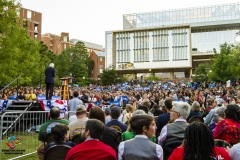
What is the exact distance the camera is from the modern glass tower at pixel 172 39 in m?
84.4

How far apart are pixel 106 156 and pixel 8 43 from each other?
636 inches

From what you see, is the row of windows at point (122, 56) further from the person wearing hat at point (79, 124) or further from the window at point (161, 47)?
the person wearing hat at point (79, 124)

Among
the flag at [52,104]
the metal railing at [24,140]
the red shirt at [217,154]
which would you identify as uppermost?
the red shirt at [217,154]

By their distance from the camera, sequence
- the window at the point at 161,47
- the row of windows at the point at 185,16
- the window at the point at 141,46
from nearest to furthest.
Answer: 1. the window at the point at 161,47
2. the window at the point at 141,46
3. the row of windows at the point at 185,16

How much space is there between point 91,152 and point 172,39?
277 feet

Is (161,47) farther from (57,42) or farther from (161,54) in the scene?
(57,42)

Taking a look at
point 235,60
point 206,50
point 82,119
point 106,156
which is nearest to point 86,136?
point 106,156

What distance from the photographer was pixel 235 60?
36438 millimetres

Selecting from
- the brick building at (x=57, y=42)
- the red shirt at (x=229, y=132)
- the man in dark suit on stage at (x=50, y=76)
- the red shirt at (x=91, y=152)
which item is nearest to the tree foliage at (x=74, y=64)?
the brick building at (x=57, y=42)

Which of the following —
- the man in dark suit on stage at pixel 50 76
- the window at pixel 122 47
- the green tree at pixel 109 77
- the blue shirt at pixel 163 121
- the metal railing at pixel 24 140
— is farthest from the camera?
the window at pixel 122 47

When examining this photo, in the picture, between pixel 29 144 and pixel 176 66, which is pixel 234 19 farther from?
pixel 29 144

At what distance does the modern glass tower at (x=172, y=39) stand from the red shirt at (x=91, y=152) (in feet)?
266

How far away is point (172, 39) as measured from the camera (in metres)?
85.2

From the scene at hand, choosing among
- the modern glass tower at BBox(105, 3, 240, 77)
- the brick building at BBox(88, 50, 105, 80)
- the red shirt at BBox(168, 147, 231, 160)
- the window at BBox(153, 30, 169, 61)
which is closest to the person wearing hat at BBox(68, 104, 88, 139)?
the red shirt at BBox(168, 147, 231, 160)
